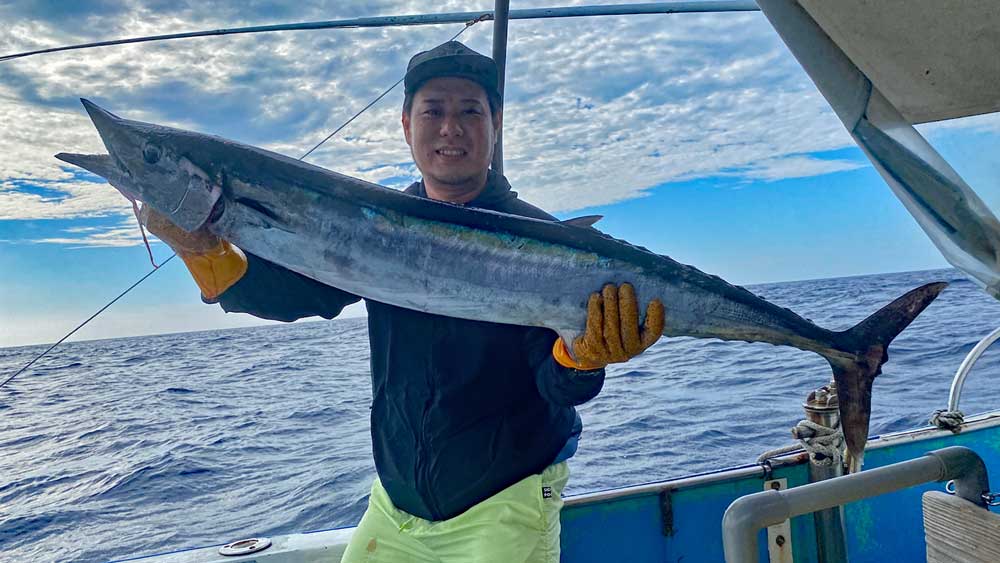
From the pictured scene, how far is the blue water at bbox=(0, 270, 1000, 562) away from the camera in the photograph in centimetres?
662

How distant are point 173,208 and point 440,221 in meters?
0.88

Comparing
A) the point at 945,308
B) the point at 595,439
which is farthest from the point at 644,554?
the point at 945,308

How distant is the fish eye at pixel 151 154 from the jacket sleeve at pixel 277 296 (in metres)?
0.49

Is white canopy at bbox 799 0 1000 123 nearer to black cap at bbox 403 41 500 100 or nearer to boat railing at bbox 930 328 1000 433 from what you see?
black cap at bbox 403 41 500 100

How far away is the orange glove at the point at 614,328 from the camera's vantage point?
2.05m

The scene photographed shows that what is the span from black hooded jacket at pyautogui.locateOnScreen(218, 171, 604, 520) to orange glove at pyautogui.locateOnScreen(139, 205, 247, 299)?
0.27 ft

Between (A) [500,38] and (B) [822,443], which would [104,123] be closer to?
(A) [500,38]

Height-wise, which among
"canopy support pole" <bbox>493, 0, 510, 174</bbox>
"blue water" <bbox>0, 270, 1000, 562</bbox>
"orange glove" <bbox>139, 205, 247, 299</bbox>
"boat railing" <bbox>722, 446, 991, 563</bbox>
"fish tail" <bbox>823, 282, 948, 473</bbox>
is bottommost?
"blue water" <bbox>0, 270, 1000, 562</bbox>

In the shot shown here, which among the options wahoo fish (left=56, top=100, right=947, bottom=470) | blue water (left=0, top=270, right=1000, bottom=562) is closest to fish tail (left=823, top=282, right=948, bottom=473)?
wahoo fish (left=56, top=100, right=947, bottom=470)

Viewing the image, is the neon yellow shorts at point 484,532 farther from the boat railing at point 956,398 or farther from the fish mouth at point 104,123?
the boat railing at point 956,398

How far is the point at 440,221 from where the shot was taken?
219 cm

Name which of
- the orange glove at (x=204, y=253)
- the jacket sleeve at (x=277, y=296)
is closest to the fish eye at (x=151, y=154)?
the orange glove at (x=204, y=253)

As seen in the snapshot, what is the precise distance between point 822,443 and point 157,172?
3.25 m

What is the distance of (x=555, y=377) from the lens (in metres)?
2.21
